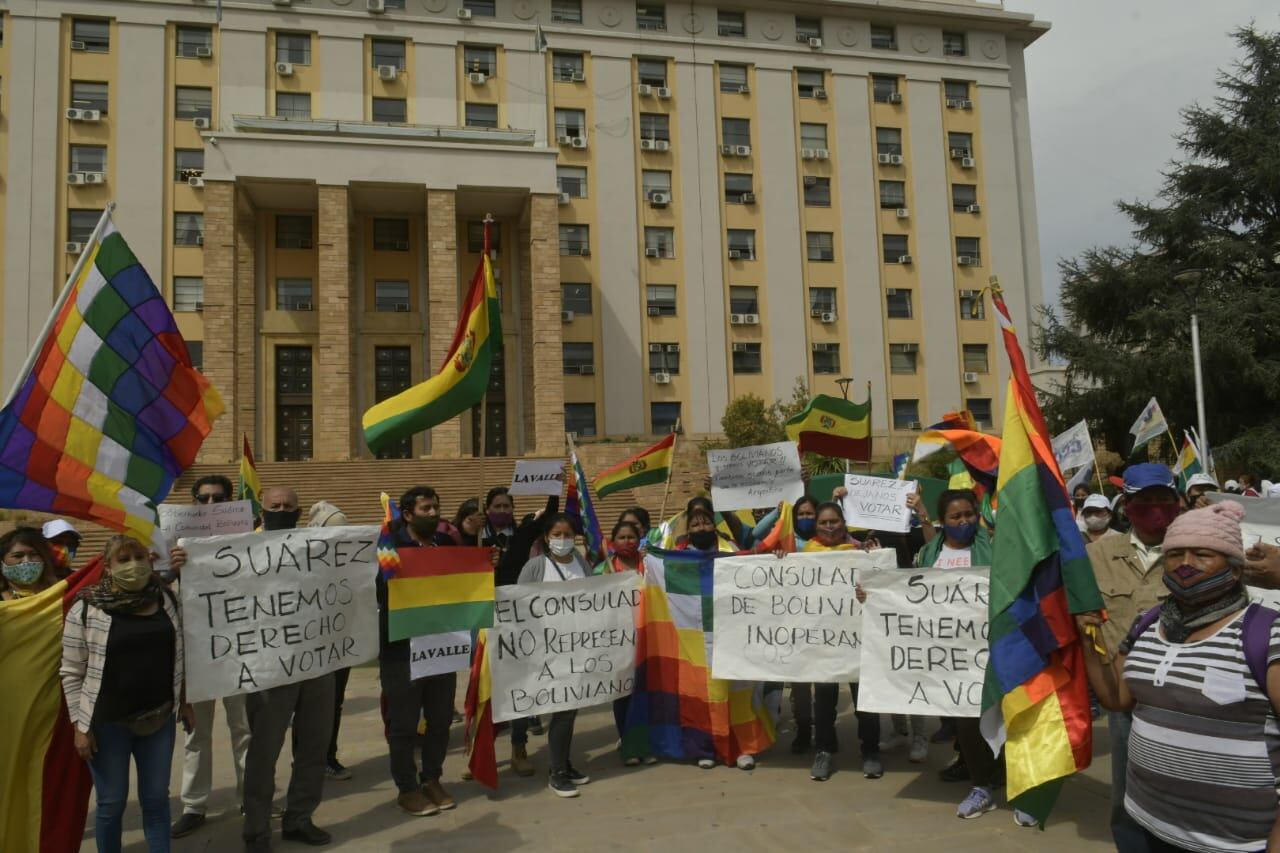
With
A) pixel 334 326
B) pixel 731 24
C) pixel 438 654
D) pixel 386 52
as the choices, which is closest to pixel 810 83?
pixel 731 24

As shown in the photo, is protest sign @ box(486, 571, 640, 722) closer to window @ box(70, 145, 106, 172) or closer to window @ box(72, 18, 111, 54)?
window @ box(70, 145, 106, 172)

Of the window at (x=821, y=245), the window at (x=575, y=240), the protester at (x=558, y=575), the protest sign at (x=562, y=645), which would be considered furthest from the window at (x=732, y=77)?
the protest sign at (x=562, y=645)

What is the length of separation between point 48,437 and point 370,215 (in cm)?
3314

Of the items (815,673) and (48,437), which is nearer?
(48,437)

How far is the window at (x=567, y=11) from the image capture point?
37.8 meters

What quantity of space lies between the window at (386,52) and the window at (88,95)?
9857 millimetres

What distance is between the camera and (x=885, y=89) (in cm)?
4059

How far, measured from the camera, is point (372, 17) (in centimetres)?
3562

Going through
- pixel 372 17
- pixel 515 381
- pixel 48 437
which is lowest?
pixel 48 437

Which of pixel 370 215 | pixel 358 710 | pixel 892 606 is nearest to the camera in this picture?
pixel 892 606

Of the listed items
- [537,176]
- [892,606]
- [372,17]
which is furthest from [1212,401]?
[372,17]

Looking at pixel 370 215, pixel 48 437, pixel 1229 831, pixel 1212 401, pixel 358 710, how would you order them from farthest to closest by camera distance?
pixel 370 215 → pixel 1212 401 → pixel 358 710 → pixel 48 437 → pixel 1229 831

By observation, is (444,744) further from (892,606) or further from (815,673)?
(892,606)

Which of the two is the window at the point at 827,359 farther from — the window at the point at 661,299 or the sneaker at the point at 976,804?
the sneaker at the point at 976,804
